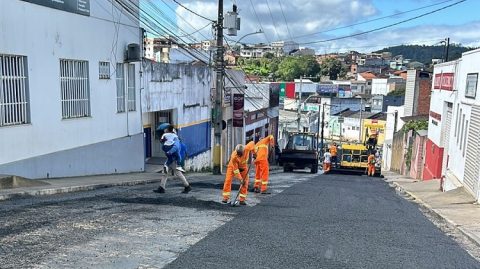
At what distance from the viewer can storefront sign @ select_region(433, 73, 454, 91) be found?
1767cm

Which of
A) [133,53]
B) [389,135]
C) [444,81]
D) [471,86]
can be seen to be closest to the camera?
[471,86]

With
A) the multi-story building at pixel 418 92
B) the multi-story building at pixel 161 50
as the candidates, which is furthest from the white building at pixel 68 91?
the multi-story building at pixel 418 92

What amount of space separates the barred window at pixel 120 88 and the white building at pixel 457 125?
11793 millimetres

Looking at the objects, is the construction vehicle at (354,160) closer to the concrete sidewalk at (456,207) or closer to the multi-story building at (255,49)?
the multi-story building at (255,49)

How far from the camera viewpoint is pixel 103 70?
15.9m

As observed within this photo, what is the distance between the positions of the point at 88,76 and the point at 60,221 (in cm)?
861

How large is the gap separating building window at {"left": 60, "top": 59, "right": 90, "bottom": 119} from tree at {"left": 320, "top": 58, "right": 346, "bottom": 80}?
428 ft

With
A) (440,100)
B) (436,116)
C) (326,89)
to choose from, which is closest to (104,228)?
(440,100)

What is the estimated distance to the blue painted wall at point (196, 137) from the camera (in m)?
23.2

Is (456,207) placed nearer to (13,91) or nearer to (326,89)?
(13,91)

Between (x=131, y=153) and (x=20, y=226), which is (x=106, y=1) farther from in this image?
(x=20, y=226)

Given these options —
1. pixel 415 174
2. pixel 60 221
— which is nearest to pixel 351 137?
pixel 415 174

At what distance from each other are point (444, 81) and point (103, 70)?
13.5m

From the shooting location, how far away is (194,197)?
10.7 metres
